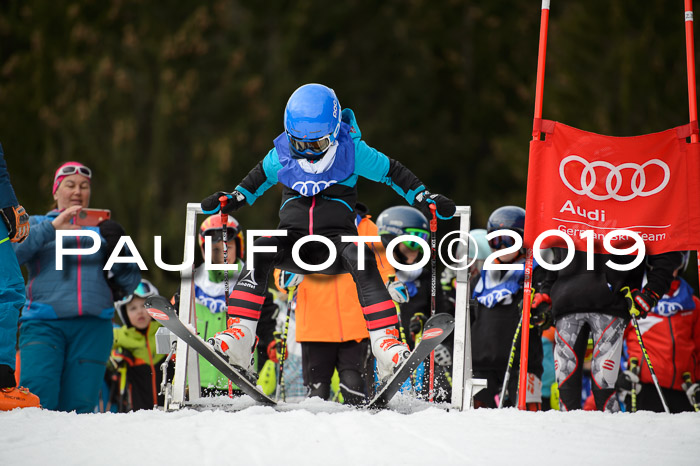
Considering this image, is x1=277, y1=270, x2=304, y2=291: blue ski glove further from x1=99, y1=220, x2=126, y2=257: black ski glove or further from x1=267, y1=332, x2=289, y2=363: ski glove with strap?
x1=99, y1=220, x2=126, y2=257: black ski glove

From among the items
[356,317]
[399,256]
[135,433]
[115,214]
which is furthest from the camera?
[115,214]

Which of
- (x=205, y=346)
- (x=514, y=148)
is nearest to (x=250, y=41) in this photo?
(x=514, y=148)

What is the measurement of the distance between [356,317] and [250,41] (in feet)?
35.0

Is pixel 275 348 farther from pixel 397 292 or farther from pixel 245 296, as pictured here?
pixel 245 296

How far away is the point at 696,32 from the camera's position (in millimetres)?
12789

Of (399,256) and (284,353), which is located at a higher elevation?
(399,256)

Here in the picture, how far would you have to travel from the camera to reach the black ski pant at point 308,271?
4891mm

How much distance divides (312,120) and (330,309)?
6.13 feet

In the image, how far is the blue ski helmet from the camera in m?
4.79

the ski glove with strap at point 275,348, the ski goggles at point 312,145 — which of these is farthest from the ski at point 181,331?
the ski glove with strap at point 275,348

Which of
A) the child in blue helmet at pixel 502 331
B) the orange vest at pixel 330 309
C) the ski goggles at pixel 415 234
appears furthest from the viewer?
the ski goggles at pixel 415 234

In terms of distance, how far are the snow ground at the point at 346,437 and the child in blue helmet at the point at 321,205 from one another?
483 millimetres

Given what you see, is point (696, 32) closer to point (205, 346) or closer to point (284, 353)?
point (284, 353)

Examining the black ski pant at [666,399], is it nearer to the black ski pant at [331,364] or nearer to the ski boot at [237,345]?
the black ski pant at [331,364]
